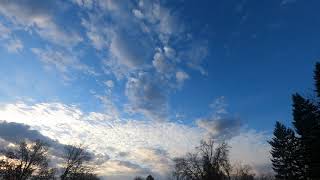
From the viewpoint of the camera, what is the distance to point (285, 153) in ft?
165

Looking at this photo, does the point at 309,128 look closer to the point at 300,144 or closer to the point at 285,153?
the point at 300,144

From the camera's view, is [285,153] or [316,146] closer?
[316,146]

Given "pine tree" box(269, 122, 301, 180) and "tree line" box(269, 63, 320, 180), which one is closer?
"tree line" box(269, 63, 320, 180)

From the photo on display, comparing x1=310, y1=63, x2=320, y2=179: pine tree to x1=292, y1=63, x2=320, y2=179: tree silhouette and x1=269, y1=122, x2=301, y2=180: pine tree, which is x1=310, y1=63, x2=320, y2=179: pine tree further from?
x1=269, y1=122, x2=301, y2=180: pine tree

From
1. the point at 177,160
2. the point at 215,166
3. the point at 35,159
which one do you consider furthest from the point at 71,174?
the point at 215,166

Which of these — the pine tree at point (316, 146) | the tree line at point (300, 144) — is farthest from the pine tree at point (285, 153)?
the pine tree at point (316, 146)

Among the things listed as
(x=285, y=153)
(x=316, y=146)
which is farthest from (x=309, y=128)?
(x=285, y=153)

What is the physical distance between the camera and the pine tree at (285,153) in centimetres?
4709

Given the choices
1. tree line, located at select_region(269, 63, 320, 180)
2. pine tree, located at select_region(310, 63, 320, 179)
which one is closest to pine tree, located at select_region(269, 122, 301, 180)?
tree line, located at select_region(269, 63, 320, 180)

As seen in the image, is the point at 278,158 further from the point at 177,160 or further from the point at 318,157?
the point at 177,160

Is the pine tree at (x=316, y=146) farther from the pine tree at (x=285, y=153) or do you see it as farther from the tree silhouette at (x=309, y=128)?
the pine tree at (x=285, y=153)

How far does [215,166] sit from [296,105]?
74.7 feet

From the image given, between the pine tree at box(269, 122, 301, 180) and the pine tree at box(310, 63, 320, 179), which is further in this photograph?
the pine tree at box(269, 122, 301, 180)

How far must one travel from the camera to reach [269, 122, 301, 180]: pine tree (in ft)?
155
